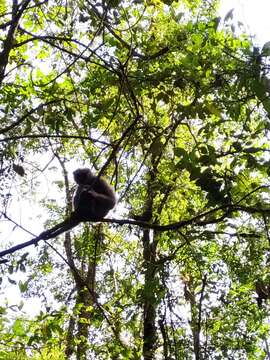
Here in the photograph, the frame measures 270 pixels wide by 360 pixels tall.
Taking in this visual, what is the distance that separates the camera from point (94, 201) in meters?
5.90

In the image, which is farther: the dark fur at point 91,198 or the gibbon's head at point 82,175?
the gibbon's head at point 82,175

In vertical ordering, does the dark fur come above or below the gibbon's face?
below

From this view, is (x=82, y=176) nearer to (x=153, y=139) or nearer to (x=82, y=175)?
(x=82, y=175)

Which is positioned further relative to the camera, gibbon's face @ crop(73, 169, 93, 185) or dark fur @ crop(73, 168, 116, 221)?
gibbon's face @ crop(73, 169, 93, 185)

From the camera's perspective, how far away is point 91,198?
18.5ft

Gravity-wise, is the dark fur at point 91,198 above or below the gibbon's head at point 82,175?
below

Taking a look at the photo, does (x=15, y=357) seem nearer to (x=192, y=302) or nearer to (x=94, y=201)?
(x=94, y=201)

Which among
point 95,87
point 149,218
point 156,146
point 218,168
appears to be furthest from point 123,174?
point 218,168

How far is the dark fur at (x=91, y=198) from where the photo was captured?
17.6 ft

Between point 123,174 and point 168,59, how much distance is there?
3.12 metres

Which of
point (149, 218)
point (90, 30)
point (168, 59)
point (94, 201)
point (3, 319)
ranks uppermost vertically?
point (90, 30)

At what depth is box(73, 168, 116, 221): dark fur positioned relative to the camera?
17.6ft

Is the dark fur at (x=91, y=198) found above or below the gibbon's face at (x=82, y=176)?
below

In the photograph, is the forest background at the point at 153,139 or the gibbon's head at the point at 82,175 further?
the gibbon's head at the point at 82,175
